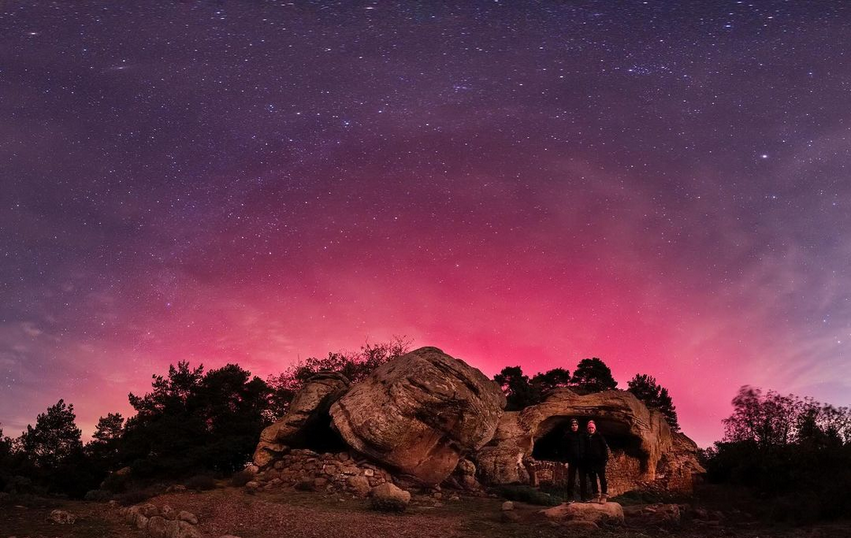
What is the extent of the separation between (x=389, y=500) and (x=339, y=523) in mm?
3351

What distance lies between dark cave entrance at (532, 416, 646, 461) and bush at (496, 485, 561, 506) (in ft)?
23.5

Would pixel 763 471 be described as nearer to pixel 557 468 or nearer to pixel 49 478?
pixel 557 468

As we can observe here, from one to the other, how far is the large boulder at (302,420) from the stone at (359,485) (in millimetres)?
5175

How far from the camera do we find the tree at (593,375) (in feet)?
176

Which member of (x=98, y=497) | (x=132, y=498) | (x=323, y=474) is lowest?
(x=98, y=497)

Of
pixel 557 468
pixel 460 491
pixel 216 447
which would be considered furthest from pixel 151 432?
pixel 557 468

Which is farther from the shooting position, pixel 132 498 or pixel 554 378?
pixel 554 378

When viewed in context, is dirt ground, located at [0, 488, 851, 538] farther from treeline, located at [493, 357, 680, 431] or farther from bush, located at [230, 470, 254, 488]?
treeline, located at [493, 357, 680, 431]

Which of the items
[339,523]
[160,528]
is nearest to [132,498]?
[160,528]

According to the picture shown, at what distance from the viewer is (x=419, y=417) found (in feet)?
73.4

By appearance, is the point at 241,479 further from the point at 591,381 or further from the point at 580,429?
the point at 591,381

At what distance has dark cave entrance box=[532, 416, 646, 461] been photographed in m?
30.7

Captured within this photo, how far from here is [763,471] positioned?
25.3m

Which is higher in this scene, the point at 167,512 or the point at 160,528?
the point at 160,528
